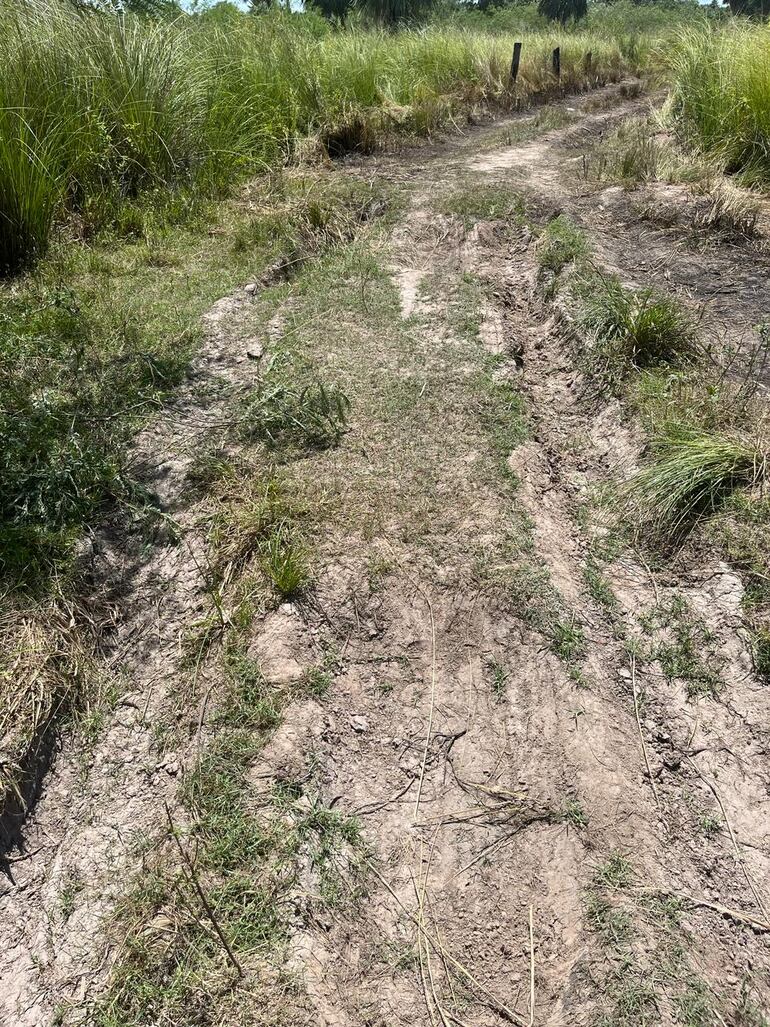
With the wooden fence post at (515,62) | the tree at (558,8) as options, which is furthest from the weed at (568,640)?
the tree at (558,8)

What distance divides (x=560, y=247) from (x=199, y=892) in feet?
15.2

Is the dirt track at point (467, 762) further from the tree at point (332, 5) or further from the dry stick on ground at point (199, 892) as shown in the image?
the tree at point (332, 5)

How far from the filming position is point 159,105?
589cm

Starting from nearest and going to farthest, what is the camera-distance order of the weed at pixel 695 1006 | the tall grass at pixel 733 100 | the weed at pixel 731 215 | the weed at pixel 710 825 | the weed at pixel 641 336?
1. the weed at pixel 695 1006
2. the weed at pixel 710 825
3. the weed at pixel 641 336
4. the weed at pixel 731 215
5. the tall grass at pixel 733 100

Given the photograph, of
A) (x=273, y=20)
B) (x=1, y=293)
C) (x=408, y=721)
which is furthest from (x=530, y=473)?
(x=273, y=20)

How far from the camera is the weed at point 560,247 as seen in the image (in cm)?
484

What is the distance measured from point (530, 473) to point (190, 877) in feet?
7.38

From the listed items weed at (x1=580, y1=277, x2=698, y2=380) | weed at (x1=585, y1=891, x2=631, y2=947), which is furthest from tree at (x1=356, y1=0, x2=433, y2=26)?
weed at (x1=585, y1=891, x2=631, y2=947)

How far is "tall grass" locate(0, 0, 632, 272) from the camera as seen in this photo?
4789 millimetres

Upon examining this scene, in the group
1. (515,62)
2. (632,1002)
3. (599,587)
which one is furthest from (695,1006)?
(515,62)

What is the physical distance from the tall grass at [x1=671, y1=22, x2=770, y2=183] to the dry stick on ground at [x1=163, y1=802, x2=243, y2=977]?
252 inches

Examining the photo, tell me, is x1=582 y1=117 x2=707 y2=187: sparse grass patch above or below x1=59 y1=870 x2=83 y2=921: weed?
above

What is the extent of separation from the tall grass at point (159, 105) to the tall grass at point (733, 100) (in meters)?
3.23

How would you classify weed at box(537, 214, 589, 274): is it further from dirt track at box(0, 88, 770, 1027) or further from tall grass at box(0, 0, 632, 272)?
tall grass at box(0, 0, 632, 272)
